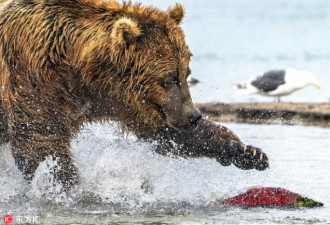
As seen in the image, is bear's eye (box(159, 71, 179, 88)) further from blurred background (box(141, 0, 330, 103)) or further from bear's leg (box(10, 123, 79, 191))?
bear's leg (box(10, 123, 79, 191))

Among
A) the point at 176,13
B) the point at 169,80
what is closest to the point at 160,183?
the point at 169,80

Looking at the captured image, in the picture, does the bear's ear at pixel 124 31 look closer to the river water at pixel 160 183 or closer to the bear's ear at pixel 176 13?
the bear's ear at pixel 176 13

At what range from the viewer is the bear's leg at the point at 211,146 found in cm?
687

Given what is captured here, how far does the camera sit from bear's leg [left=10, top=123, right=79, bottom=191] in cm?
634

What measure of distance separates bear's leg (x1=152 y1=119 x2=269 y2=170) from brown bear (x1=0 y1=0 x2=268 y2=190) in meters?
0.47

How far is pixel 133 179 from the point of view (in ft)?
23.3

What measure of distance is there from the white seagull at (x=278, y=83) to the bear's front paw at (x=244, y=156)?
6.37 meters

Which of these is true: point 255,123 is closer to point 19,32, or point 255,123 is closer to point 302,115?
point 302,115

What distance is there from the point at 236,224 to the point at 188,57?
4.50ft

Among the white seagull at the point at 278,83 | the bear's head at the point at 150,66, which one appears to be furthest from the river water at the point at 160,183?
the white seagull at the point at 278,83

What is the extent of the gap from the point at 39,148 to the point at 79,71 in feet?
2.17

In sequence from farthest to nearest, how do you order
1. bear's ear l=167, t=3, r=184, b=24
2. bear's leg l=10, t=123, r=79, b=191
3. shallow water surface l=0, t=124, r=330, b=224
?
bear's ear l=167, t=3, r=184, b=24
bear's leg l=10, t=123, r=79, b=191
shallow water surface l=0, t=124, r=330, b=224

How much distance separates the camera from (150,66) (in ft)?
20.4

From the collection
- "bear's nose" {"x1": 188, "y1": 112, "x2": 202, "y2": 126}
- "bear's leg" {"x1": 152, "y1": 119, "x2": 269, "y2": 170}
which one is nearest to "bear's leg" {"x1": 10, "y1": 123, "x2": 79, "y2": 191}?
"bear's leg" {"x1": 152, "y1": 119, "x2": 269, "y2": 170}
